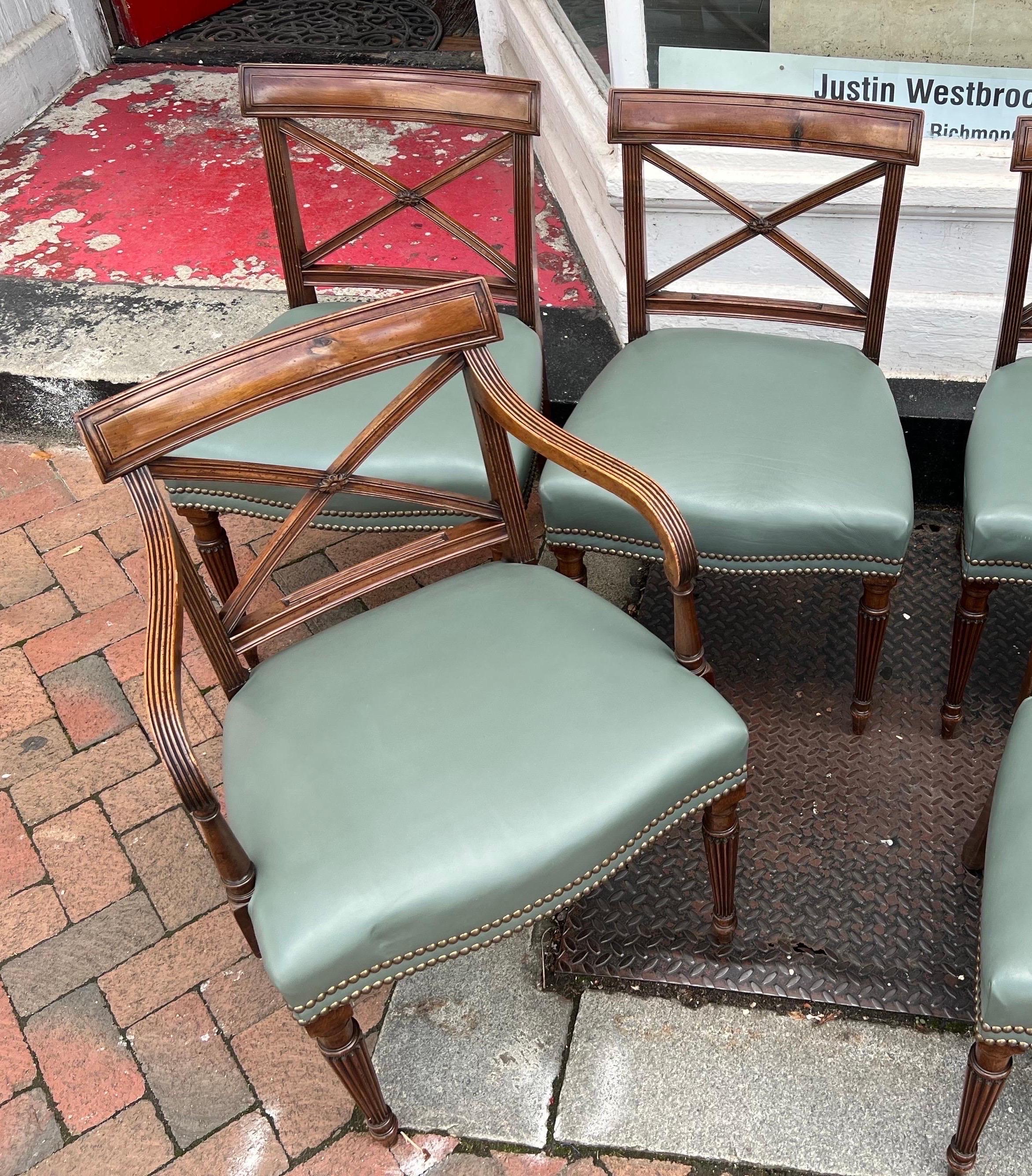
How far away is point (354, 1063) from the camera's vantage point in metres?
1.52

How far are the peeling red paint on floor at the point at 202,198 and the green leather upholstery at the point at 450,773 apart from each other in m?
1.70

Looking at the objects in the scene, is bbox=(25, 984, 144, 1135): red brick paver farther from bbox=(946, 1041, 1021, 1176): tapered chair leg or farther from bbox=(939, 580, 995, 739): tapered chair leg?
bbox=(939, 580, 995, 739): tapered chair leg

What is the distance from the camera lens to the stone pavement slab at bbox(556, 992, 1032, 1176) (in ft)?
5.44

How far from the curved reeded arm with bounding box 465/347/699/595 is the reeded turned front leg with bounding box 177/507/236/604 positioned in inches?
28.9

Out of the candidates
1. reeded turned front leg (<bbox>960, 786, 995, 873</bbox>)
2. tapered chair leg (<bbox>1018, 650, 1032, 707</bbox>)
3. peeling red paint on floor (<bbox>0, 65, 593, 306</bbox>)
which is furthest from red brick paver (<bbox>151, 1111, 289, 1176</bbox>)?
peeling red paint on floor (<bbox>0, 65, 593, 306</bbox>)

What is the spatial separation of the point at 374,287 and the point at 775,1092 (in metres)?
1.72

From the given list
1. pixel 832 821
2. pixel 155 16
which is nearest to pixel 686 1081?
pixel 832 821

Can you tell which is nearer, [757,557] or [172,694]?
[172,694]

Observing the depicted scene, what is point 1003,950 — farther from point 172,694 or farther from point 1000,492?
point 172,694

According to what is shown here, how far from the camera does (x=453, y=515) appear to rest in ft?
6.68

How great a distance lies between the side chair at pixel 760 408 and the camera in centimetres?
189

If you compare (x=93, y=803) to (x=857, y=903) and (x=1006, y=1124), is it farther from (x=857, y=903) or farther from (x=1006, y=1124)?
(x=1006, y=1124)

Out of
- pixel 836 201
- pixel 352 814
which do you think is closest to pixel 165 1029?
pixel 352 814

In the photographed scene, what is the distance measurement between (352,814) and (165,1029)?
0.76 metres
